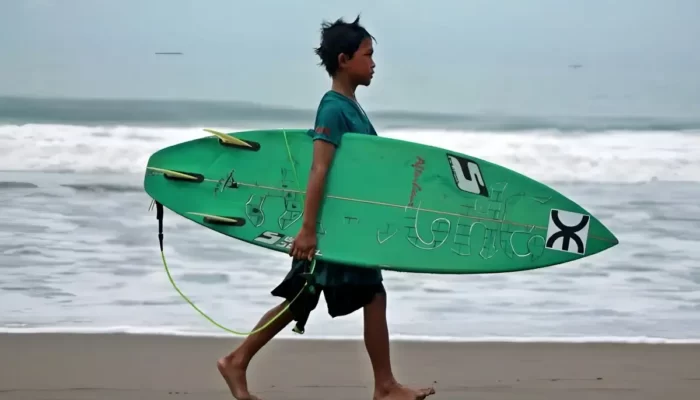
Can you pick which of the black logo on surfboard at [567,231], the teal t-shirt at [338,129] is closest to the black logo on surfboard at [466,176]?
the black logo on surfboard at [567,231]

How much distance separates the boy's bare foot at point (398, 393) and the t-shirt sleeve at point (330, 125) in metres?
0.71

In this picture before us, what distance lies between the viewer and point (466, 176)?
307cm

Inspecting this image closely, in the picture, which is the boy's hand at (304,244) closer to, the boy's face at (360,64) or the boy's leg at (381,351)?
the boy's leg at (381,351)

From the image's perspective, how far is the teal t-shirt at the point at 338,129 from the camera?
2.75m

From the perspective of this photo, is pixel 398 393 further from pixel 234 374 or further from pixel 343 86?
pixel 343 86

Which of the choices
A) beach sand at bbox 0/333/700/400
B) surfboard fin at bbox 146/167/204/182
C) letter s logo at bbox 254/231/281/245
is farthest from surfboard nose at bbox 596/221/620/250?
surfboard fin at bbox 146/167/204/182

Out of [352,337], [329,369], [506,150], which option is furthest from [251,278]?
[506,150]

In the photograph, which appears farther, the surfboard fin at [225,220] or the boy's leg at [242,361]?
the surfboard fin at [225,220]

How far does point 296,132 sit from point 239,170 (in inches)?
8.4

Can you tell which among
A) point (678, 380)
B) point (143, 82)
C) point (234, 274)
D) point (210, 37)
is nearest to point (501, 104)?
point (210, 37)

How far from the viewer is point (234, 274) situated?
17.5 feet

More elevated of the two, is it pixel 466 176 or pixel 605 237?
pixel 466 176

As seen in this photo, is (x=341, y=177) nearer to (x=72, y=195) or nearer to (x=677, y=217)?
(x=677, y=217)

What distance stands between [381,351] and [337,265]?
271mm
